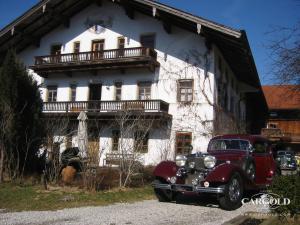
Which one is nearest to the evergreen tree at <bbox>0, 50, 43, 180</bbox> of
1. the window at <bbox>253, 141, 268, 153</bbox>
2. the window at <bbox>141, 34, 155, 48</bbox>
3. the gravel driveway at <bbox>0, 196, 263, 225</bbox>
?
the gravel driveway at <bbox>0, 196, 263, 225</bbox>

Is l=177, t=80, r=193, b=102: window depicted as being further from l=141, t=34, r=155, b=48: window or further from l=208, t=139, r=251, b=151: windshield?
l=208, t=139, r=251, b=151: windshield

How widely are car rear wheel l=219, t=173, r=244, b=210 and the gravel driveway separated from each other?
17 centimetres

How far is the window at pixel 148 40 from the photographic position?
26.2m

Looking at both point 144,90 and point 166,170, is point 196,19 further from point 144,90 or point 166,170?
point 166,170

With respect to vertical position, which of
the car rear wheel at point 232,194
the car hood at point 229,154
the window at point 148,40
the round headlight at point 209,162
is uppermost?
the window at point 148,40

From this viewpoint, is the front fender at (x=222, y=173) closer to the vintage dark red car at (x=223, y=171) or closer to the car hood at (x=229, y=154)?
the vintage dark red car at (x=223, y=171)

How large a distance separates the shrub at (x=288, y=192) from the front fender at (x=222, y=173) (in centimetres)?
204

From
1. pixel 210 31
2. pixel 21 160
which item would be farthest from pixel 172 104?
pixel 21 160

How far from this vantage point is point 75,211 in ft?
29.1

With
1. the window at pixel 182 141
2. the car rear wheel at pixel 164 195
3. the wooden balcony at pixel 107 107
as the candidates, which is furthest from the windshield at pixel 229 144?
the window at pixel 182 141

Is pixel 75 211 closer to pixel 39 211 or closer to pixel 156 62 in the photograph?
pixel 39 211

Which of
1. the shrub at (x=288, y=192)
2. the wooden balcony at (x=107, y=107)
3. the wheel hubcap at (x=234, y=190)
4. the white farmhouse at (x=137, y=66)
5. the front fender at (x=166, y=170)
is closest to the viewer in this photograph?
the shrub at (x=288, y=192)

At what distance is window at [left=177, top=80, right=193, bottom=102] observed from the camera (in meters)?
24.9

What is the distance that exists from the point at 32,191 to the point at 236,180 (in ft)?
20.6
